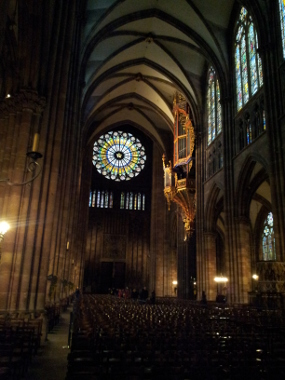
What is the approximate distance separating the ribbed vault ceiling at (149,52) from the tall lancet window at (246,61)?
1233 millimetres

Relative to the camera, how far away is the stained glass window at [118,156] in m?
40.4

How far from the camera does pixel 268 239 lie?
1037 inches

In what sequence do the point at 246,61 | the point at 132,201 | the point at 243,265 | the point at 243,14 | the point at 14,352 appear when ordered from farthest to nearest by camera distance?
the point at 132,201 → the point at 243,14 → the point at 246,61 → the point at 243,265 → the point at 14,352

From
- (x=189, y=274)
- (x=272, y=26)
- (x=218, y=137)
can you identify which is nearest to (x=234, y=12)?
(x=272, y=26)

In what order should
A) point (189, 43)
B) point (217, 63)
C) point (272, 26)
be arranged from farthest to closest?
point (189, 43), point (217, 63), point (272, 26)

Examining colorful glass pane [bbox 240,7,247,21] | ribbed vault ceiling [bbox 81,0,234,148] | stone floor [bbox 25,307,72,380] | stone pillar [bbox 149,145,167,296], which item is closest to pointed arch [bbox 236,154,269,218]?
ribbed vault ceiling [bbox 81,0,234,148]

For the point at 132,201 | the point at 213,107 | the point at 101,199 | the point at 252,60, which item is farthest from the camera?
the point at 132,201

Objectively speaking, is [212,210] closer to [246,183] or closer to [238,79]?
[246,183]

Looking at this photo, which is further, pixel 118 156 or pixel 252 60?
pixel 118 156

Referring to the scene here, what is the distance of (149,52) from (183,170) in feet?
31.0

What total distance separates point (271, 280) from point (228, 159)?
8.63 metres

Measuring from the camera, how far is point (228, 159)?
63.9ft

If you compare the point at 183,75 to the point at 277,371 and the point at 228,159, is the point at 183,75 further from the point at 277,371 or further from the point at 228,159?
the point at 277,371

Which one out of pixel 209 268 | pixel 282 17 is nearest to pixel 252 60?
pixel 282 17
